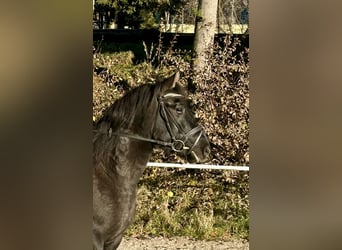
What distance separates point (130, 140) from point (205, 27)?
5.76ft

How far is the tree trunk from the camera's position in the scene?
4785 millimetres

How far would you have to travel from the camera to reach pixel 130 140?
342 cm

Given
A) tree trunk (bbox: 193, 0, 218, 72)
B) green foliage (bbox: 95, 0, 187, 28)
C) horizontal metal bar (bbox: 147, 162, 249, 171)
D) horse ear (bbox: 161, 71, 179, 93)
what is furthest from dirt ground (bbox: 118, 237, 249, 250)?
green foliage (bbox: 95, 0, 187, 28)

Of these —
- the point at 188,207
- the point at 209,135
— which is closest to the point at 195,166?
the point at 209,135

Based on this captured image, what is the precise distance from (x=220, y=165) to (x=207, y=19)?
1271mm
